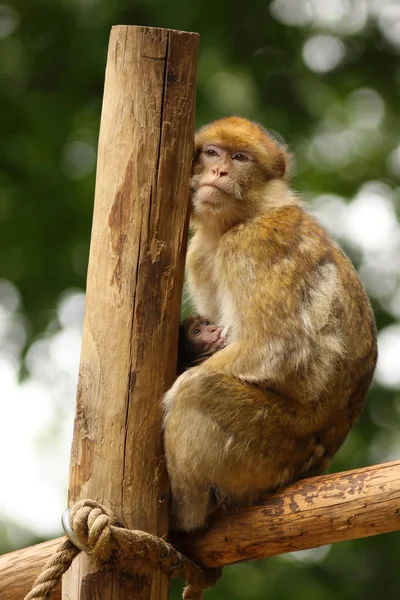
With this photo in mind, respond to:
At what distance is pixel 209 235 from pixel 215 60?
4968 mm

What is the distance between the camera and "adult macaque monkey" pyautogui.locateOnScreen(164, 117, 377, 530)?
4711 millimetres

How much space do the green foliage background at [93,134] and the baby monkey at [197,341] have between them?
4417 mm

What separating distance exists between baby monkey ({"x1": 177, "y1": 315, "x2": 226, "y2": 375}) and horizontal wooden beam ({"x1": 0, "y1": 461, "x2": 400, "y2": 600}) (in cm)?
93

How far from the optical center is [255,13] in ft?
33.2

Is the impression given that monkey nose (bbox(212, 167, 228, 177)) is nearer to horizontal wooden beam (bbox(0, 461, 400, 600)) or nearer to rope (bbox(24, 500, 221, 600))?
horizontal wooden beam (bbox(0, 461, 400, 600))

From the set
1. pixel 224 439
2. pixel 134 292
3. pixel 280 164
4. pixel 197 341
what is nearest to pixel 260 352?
pixel 224 439

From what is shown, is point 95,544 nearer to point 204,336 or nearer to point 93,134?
point 204,336

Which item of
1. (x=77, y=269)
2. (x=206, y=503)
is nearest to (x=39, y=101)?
(x=77, y=269)

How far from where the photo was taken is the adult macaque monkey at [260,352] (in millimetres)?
4711

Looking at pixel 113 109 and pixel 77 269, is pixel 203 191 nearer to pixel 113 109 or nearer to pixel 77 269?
pixel 113 109

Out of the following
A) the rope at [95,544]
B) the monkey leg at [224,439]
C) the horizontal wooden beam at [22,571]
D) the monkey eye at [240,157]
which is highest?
the monkey eye at [240,157]

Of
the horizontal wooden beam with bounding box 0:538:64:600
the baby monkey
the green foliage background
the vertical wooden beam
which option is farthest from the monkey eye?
the green foliage background

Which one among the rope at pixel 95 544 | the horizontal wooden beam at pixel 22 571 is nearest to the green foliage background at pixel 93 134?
the horizontal wooden beam at pixel 22 571

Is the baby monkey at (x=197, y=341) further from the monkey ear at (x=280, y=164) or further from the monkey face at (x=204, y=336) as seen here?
the monkey ear at (x=280, y=164)
